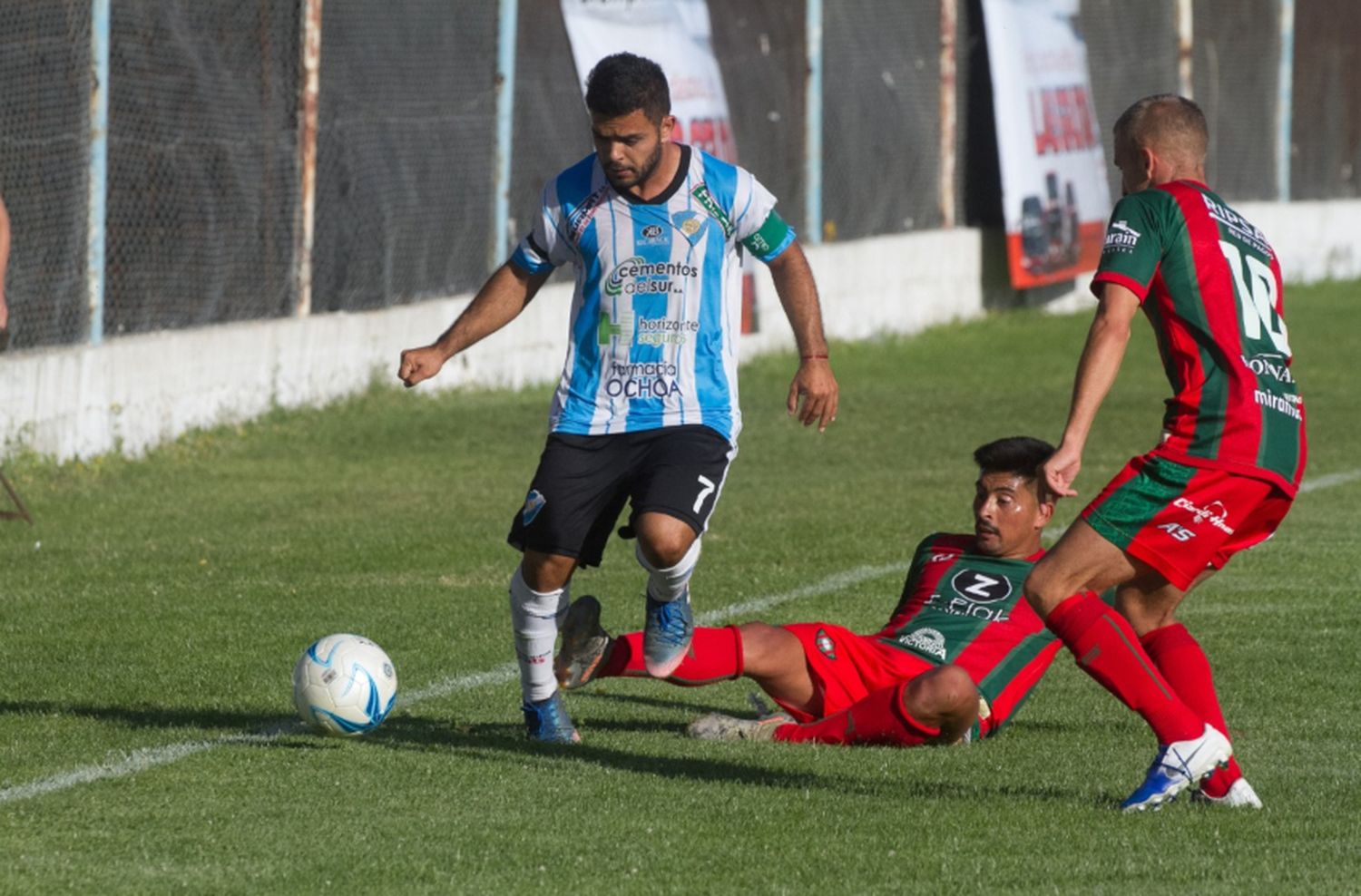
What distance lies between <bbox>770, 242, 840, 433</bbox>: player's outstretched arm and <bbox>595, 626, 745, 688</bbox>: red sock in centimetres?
69

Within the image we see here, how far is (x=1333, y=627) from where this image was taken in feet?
28.7

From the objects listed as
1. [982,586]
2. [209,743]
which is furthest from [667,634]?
[209,743]

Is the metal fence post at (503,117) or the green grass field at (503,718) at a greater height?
the metal fence post at (503,117)

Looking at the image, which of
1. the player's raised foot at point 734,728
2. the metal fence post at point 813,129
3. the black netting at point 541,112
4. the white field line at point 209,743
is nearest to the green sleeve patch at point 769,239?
the player's raised foot at point 734,728

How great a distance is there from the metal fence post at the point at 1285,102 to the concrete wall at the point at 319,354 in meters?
6.50

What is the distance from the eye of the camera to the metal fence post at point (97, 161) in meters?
13.3

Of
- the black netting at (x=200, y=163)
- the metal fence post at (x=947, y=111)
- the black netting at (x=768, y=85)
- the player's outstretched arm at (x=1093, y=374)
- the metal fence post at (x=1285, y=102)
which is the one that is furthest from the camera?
the metal fence post at (x=1285, y=102)

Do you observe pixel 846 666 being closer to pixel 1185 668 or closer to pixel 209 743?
pixel 1185 668

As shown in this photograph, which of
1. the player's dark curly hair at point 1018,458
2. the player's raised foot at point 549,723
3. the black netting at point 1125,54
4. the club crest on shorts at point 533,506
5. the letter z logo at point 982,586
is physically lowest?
the player's raised foot at point 549,723

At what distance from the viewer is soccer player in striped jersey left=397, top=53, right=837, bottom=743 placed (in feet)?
21.5

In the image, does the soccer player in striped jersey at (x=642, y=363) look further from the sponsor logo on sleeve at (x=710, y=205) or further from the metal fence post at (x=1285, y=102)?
the metal fence post at (x=1285, y=102)

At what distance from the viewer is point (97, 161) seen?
13.4 meters

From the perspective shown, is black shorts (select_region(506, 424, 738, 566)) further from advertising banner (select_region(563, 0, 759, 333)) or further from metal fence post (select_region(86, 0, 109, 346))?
advertising banner (select_region(563, 0, 759, 333))

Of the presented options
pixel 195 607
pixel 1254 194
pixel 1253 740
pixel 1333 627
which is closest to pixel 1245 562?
pixel 1333 627
